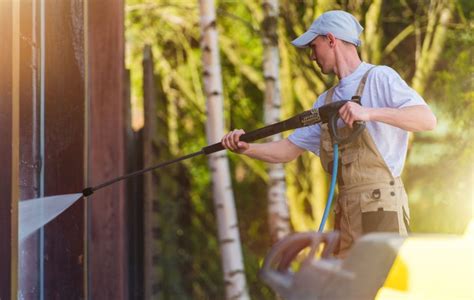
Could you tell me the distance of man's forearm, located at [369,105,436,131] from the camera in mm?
4211

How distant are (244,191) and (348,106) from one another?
857cm

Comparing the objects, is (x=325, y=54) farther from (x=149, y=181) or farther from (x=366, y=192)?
(x=149, y=181)

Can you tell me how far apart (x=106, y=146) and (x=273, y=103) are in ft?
10.6

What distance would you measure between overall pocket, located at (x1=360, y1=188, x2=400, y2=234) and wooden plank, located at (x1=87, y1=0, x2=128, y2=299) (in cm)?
247

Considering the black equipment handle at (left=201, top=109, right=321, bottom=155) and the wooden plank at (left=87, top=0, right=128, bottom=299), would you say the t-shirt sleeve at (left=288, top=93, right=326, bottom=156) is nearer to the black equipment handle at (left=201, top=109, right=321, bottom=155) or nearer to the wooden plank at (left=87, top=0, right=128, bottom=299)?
the black equipment handle at (left=201, top=109, right=321, bottom=155)

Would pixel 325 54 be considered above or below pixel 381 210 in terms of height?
above

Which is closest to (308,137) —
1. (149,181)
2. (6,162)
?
(6,162)

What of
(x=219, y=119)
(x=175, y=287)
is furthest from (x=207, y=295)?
(x=219, y=119)

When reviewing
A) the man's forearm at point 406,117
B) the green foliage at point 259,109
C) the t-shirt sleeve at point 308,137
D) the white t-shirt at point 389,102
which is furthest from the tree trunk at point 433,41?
the man's forearm at point 406,117

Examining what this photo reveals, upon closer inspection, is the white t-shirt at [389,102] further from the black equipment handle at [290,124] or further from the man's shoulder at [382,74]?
the black equipment handle at [290,124]

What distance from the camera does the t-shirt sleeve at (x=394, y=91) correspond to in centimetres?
430

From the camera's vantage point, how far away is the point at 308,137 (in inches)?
193

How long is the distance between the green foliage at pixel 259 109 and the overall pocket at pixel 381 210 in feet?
18.9

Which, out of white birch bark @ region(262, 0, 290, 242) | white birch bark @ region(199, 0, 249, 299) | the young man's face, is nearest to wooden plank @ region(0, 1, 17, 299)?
the young man's face
